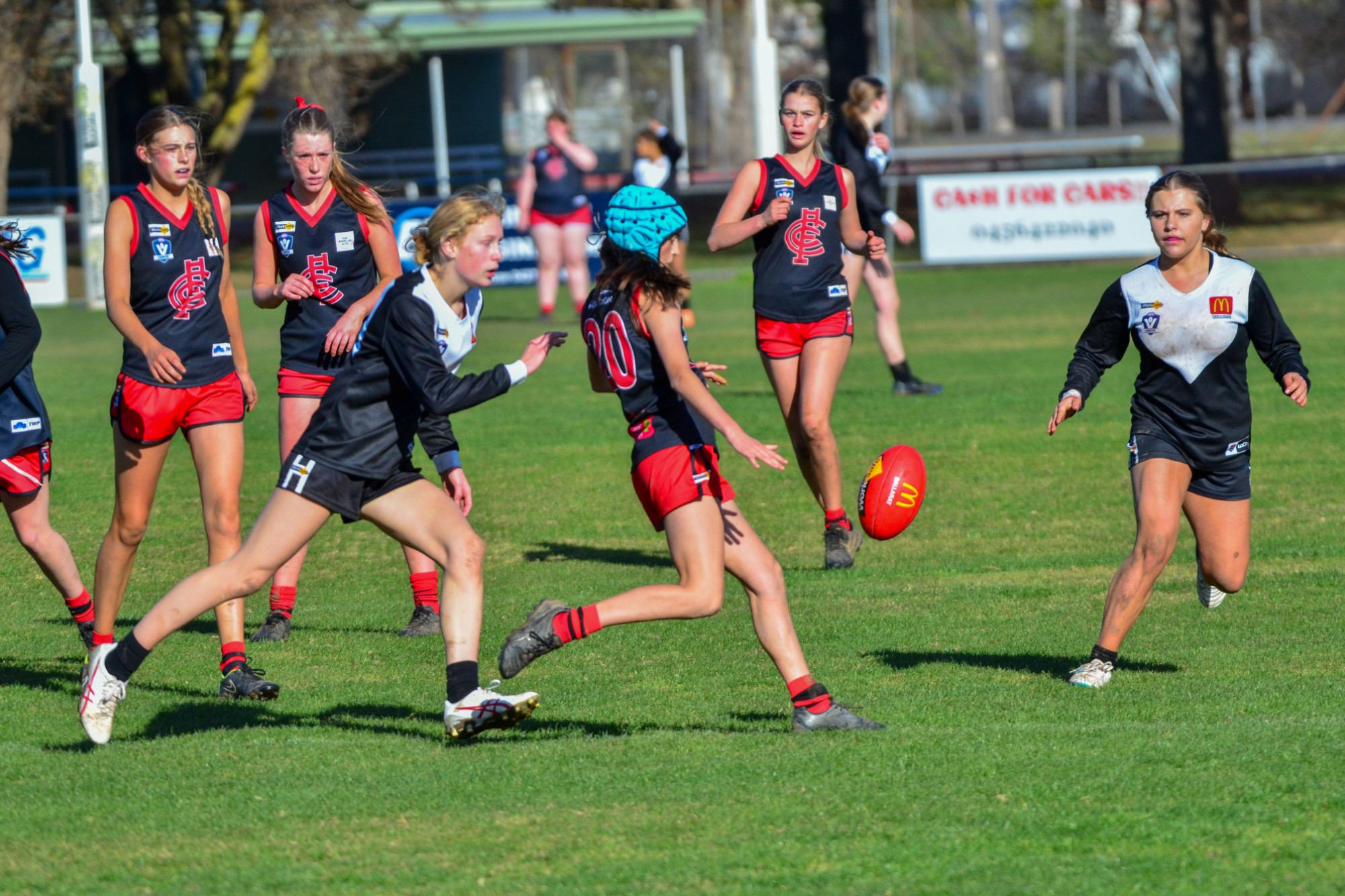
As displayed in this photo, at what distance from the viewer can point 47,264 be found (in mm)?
24109

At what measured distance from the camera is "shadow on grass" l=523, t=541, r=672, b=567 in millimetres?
8820

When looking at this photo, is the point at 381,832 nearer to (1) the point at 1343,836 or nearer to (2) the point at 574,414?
(1) the point at 1343,836

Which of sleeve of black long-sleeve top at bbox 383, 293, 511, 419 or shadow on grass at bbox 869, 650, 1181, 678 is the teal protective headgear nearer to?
sleeve of black long-sleeve top at bbox 383, 293, 511, 419

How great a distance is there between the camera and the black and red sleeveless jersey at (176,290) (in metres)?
6.20

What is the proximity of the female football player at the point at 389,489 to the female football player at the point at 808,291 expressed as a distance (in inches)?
132

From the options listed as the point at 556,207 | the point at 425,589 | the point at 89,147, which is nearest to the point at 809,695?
the point at 425,589

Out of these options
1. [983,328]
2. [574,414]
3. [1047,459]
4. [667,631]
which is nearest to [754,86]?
[983,328]

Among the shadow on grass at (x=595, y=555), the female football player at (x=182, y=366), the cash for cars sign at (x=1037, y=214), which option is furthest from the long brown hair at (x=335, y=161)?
the cash for cars sign at (x=1037, y=214)

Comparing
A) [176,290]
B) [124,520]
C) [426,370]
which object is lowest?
[124,520]

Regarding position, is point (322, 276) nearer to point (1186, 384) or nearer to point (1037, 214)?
point (1186, 384)

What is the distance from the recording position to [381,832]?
4633 mm

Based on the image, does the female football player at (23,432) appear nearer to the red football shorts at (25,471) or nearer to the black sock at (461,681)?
the red football shorts at (25,471)

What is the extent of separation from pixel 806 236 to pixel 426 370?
13.1ft

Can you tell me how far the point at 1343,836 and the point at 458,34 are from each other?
37.5 meters
